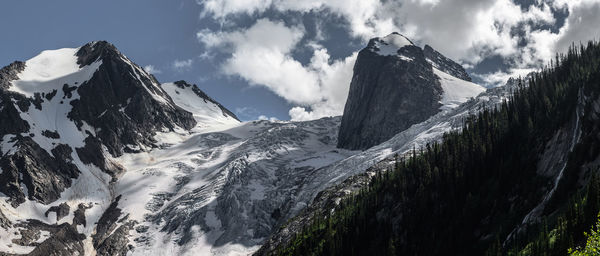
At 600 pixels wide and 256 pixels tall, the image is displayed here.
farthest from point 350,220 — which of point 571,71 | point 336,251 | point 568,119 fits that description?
point 571,71

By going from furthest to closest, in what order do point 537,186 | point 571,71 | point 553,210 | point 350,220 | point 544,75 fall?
point 544,75 < point 571,71 < point 350,220 < point 537,186 < point 553,210

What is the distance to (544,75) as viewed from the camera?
17088 cm

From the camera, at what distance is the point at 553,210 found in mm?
86312

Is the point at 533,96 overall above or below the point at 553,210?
above

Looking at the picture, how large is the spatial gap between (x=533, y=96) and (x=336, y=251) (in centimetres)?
8228

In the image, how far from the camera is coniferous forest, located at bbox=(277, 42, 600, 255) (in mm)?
93000

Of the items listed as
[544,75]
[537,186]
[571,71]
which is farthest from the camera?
[544,75]

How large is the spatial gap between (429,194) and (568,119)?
3957cm

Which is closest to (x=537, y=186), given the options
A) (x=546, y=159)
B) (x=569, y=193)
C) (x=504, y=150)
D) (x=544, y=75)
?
(x=546, y=159)

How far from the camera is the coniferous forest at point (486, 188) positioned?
9300 centimetres

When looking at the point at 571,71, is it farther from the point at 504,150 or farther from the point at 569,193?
the point at 569,193

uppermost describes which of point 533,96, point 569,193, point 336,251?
point 533,96

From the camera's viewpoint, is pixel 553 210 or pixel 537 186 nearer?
pixel 553 210

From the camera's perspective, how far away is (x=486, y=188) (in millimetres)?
124750
